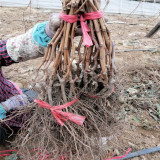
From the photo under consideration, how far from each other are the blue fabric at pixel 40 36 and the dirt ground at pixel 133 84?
13 centimetres

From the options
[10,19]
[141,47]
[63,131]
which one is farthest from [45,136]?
[10,19]

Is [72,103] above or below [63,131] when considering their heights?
above

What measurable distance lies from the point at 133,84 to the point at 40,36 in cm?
150

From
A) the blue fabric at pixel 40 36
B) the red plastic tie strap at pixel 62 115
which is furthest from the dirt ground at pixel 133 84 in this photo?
the red plastic tie strap at pixel 62 115

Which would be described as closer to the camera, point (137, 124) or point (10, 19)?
point (137, 124)

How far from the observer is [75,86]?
1.05 metres

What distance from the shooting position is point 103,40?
897 millimetres

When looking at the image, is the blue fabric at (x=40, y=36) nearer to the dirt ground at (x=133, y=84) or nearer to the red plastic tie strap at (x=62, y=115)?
the dirt ground at (x=133, y=84)

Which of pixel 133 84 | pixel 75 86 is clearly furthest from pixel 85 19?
pixel 133 84

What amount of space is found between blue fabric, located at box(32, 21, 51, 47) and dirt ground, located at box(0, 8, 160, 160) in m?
0.13

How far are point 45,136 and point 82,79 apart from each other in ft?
1.21

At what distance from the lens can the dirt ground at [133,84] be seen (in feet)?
5.03

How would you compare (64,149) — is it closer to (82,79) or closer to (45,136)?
(45,136)

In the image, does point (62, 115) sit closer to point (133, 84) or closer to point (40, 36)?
point (40, 36)
